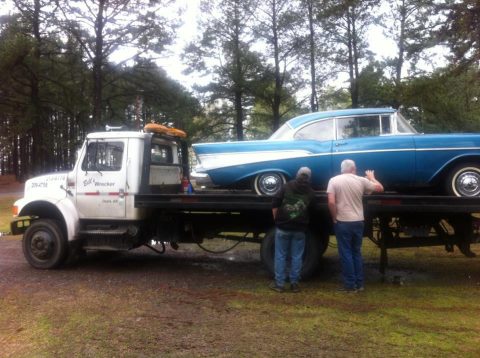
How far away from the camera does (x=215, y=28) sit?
2709 cm

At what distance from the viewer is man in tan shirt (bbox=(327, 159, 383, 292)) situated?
21.0 feet

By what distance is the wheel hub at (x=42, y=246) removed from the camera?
8148 millimetres

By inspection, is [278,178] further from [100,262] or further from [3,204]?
[3,204]

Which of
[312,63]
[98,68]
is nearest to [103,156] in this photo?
[98,68]

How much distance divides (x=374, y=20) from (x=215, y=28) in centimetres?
861

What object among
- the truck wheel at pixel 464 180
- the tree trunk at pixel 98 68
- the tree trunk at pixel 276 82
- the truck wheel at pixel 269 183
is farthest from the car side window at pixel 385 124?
the tree trunk at pixel 276 82

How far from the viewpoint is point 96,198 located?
7883 millimetres

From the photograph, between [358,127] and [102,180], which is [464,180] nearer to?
[358,127]

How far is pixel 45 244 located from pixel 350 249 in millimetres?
5058

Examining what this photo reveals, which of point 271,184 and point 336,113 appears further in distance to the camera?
point 336,113

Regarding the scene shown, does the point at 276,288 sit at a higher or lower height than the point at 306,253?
lower

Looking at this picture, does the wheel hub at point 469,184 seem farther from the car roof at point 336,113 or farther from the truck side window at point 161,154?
the truck side window at point 161,154

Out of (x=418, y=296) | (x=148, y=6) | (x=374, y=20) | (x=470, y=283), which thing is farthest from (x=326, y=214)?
(x=374, y=20)

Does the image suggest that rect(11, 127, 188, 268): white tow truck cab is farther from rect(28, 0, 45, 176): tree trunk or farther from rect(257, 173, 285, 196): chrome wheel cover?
rect(28, 0, 45, 176): tree trunk
